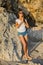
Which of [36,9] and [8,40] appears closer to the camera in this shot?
[8,40]

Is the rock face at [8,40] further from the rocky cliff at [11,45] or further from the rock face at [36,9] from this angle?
the rock face at [36,9]

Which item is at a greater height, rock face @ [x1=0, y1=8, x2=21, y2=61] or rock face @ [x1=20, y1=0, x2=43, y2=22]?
rock face @ [x1=0, y1=8, x2=21, y2=61]

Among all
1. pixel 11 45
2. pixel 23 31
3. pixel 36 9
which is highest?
pixel 23 31

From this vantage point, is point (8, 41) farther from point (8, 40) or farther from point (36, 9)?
point (36, 9)

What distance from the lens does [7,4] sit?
32.3 feet

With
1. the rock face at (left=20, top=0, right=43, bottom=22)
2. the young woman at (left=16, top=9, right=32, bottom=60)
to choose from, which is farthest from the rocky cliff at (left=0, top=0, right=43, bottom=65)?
the rock face at (left=20, top=0, right=43, bottom=22)

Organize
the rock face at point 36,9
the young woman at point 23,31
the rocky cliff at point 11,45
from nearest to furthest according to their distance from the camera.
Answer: the rocky cliff at point 11,45
the young woman at point 23,31
the rock face at point 36,9

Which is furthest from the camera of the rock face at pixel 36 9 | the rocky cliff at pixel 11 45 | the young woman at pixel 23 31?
the rock face at pixel 36 9

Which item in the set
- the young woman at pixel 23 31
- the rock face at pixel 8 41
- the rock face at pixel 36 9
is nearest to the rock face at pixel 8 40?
the rock face at pixel 8 41

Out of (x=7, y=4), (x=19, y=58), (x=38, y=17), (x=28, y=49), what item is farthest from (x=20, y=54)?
(x=38, y=17)

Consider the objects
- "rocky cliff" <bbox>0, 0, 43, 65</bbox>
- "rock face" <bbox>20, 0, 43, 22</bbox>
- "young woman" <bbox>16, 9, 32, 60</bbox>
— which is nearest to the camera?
"rocky cliff" <bbox>0, 0, 43, 65</bbox>

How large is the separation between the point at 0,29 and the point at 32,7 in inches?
169

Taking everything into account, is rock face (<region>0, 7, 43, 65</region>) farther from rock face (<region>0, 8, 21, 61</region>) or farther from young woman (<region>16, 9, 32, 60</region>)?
young woman (<region>16, 9, 32, 60</region>)

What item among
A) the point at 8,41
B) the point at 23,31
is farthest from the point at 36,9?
the point at 8,41
